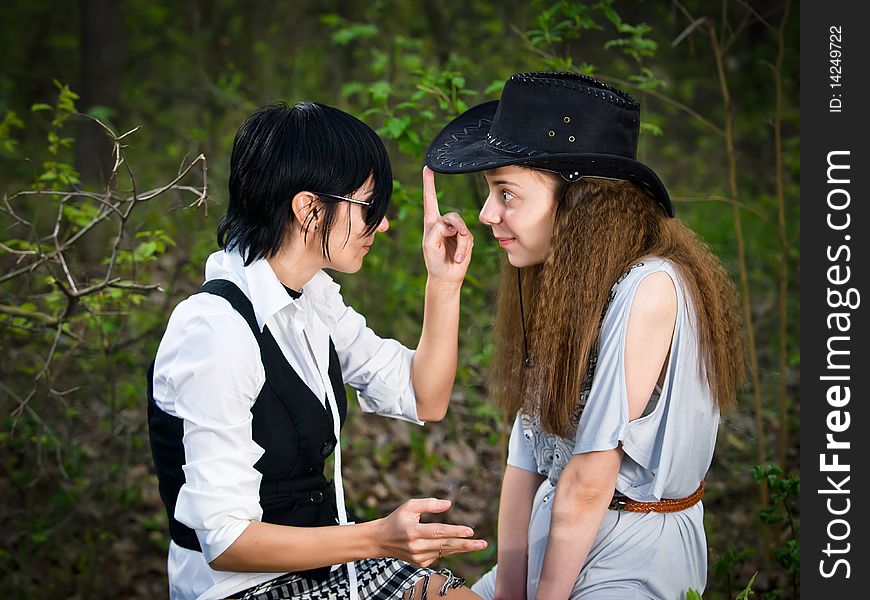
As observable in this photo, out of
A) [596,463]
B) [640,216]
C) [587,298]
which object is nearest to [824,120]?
[640,216]

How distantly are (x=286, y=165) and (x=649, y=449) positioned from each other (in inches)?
44.4

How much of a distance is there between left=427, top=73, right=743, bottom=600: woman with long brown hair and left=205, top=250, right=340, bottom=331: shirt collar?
0.54 meters

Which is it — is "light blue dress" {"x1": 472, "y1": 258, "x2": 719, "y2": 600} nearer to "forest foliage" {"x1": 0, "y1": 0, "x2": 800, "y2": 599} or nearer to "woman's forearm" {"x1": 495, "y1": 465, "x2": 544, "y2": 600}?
"woman's forearm" {"x1": 495, "y1": 465, "x2": 544, "y2": 600}

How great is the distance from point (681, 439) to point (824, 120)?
4.14 ft

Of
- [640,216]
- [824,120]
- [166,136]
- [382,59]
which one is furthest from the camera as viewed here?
[166,136]

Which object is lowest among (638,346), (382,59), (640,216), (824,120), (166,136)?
(638,346)

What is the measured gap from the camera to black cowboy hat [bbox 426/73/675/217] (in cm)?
233

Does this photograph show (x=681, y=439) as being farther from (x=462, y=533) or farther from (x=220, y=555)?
(x=220, y=555)

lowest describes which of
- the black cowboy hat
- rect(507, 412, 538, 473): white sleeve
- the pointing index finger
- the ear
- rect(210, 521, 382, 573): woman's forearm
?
rect(210, 521, 382, 573): woman's forearm

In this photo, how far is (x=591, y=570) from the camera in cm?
240

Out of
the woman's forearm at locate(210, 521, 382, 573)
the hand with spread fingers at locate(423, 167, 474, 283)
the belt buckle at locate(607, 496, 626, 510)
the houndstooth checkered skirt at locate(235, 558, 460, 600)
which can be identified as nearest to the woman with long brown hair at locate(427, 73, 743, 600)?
the belt buckle at locate(607, 496, 626, 510)

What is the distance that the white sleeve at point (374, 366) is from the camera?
2.67 meters

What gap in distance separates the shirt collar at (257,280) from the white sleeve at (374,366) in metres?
0.30

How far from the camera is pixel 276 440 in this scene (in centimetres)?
225
